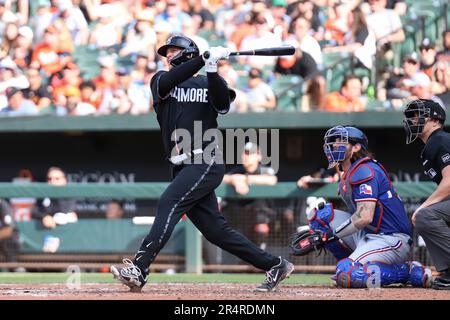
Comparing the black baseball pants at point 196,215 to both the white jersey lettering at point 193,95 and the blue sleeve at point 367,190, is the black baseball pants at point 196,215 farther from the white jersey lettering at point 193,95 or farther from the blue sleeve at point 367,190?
the blue sleeve at point 367,190

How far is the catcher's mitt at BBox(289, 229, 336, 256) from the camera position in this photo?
7000 millimetres

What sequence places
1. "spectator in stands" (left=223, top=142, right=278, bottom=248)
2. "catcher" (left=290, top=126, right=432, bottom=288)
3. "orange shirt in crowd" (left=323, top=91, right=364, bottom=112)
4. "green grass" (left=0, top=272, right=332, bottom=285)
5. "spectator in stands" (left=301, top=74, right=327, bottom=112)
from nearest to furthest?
"catcher" (left=290, top=126, right=432, bottom=288), "green grass" (left=0, top=272, right=332, bottom=285), "spectator in stands" (left=223, top=142, right=278, bottom=248), "orange shirt in crowd" (left=323, top=91, right=364, bottom=112), "spectator in stands" (left=301, top=74, right=327, bottom=112)

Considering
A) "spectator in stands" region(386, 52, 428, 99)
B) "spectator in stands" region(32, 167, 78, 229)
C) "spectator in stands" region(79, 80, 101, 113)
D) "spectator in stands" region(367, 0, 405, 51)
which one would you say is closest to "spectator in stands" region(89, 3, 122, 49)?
"spectator in stands" region(79, 80, 101, 113)

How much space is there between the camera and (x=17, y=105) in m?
12.4

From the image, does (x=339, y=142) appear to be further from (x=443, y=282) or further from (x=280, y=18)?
(x=280, y=18)

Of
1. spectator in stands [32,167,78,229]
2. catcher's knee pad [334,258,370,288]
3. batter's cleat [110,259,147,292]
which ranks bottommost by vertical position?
spectator in stands [32,167,78,229]

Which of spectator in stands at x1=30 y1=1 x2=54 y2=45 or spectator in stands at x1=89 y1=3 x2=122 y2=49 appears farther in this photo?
spectator in stands at x1=30 y1=1 x2=54 y2=45

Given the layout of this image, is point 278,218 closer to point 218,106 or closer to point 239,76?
point 239,76

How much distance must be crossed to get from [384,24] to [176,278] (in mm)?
5062

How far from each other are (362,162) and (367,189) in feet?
0.96

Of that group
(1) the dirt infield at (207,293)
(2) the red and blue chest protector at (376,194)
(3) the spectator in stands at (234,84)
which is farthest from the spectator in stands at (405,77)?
(1) the dirt infield at (207,293)

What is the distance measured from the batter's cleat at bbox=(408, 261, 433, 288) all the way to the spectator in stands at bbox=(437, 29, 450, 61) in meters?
Answer: 4.91

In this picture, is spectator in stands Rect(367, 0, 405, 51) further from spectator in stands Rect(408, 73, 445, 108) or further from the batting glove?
the batting glove

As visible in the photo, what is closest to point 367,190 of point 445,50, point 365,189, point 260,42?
point 365,189
